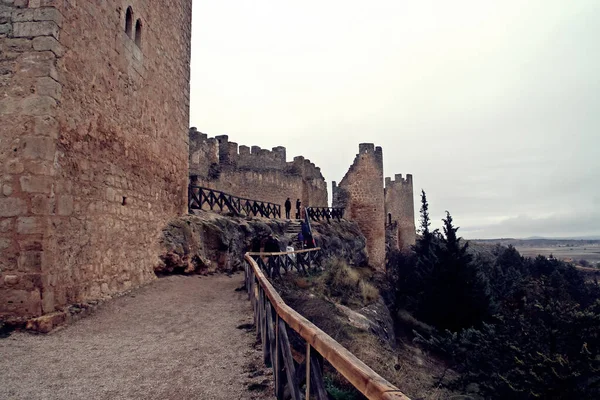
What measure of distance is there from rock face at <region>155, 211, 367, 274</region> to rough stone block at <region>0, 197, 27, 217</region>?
Answer: 13.6ft

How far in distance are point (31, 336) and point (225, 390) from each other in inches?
122

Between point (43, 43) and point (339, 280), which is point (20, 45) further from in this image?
point (339, 280)

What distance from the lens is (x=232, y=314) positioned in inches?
263

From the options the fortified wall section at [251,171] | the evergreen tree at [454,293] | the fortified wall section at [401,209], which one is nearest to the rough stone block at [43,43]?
the evergreen tree at [454,293]

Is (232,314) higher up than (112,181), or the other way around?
(112,181)

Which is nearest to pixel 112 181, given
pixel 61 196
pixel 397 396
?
pixel 61 196

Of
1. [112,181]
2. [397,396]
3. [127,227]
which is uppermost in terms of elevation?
[112,181]

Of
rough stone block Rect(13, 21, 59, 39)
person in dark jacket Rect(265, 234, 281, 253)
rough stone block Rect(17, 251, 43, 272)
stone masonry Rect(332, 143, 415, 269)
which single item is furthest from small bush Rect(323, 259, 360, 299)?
stone masonry Rect(332, 143, 415, 269)

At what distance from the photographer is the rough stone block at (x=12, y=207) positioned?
5.24 meters

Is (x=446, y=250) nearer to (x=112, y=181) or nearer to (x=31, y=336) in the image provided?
(x=112, y=181)

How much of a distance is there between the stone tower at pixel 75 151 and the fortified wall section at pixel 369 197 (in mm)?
20170

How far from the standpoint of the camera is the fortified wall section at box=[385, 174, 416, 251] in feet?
129

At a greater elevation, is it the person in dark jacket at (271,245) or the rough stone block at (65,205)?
the rough stone block at (65,205)

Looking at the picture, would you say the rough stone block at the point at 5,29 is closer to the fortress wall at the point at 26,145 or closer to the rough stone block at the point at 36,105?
the fortress wall at the point at 26,145
